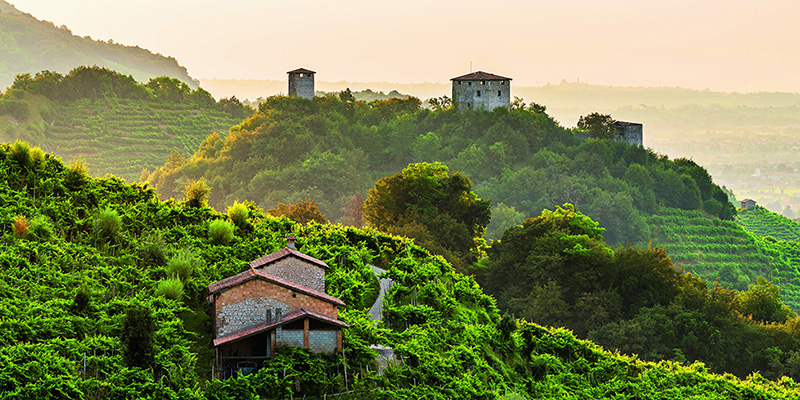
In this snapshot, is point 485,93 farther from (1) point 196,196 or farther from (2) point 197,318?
(2) point 197,318

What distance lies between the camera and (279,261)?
1031 inches

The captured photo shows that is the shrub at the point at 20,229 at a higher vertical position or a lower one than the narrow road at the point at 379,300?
higher

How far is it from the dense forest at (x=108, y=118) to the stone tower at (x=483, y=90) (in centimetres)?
2887

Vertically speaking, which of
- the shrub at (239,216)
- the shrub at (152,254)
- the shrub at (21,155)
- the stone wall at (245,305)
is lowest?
the stone wall at (245,305)

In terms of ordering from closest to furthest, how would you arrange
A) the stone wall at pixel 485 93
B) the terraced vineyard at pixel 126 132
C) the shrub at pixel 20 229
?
the shrub at pixel 20 229, the stone wall at pixel 485 93, the terraced vineyard at pixel 126 132

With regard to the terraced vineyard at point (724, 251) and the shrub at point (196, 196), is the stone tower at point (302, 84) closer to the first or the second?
the terraced vineyard at point (724, 251)

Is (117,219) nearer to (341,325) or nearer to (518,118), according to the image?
(341,325)

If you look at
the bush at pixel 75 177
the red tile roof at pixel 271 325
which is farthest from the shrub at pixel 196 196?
the red tile roof at pixel 271 325

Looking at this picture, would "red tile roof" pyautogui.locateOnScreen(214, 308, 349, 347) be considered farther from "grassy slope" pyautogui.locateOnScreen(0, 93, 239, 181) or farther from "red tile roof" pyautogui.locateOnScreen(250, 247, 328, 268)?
"grassy slope" pyautogui.locateOnScreen(0, 93, 239, 181)

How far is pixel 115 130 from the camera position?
96.4 m

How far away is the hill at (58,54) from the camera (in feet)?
500

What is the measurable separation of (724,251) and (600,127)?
17.7m

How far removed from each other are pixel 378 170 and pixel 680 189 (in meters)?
27.3

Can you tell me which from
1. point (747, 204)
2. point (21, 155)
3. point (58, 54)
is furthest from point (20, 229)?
point (58, 54)
